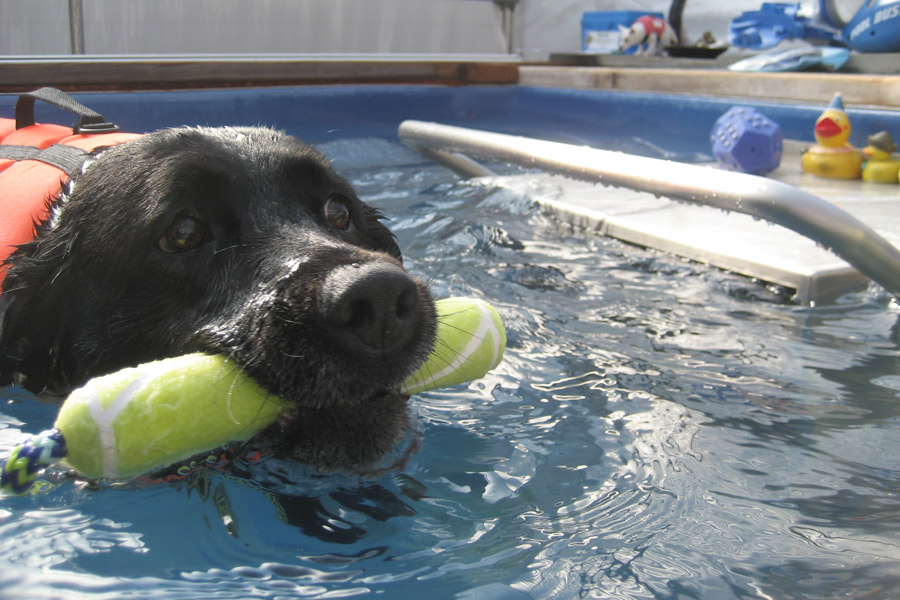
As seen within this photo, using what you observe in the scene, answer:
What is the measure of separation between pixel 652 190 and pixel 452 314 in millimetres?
1319

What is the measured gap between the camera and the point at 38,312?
230cm

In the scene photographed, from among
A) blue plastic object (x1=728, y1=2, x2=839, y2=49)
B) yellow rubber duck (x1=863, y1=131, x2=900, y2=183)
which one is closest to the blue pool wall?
yellow rubber duck (x1=863, y1=131, x2=900, y2=183)

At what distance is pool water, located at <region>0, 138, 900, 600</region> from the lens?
5.62 feet

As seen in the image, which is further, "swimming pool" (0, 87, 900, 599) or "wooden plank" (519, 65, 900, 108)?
"wooden plank" (519, 65, 900, 108)

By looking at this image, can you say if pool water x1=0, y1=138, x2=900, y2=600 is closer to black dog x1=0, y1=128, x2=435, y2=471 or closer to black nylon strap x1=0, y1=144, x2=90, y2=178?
black dog x1=0, y1=128, x2=435, y2=471

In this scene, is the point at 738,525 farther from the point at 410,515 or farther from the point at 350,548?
the point at 350,548

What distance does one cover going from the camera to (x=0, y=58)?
241 inches

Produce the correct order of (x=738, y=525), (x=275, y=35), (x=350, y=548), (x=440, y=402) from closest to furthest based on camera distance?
1. (x=350, y=548)
2. (x=738, y=525)
3. (x=440, y=402)
4. (x=275, y=35)

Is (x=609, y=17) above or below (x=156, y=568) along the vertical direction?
above

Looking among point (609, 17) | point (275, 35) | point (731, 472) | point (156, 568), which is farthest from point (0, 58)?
point (609, 17)

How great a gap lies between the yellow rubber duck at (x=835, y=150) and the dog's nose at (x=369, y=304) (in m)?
4.96

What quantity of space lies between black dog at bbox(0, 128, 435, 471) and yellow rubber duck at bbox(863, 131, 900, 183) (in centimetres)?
452

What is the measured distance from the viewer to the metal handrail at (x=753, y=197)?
271 cm

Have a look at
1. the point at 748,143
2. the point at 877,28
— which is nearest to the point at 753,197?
the point at 748,143
